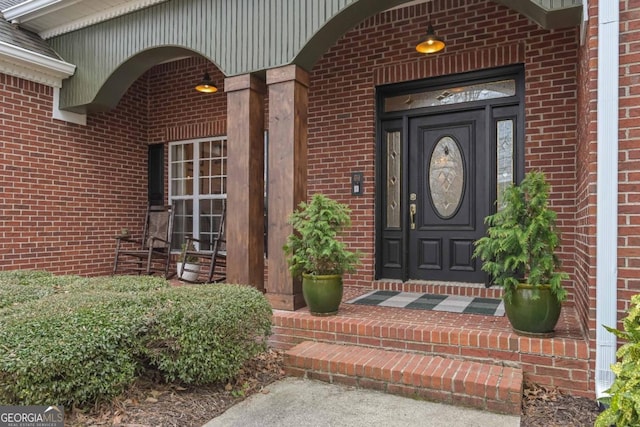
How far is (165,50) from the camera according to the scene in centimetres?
429

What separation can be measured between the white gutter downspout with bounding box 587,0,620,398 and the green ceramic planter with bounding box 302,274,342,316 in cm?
165

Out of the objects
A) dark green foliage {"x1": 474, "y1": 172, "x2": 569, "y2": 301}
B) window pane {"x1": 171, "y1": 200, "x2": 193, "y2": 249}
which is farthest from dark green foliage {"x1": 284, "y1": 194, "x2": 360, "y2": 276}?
window pane {"x1": 171, "y1": 200, "x2": 193, "y2": 249}

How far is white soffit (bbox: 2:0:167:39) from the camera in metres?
4.46

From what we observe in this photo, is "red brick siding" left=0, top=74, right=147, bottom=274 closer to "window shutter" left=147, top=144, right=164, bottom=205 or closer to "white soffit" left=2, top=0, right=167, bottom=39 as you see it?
"window shutter" left=147, top=144, right=164, bottom=205

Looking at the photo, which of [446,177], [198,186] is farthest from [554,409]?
[198,186]

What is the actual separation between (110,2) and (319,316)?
3.92 metres

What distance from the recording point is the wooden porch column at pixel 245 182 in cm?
365

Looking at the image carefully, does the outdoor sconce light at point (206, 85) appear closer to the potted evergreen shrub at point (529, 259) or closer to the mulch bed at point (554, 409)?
the potted evergreen shrub at point (529, 259)

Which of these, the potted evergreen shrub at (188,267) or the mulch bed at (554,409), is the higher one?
the potted evergreen shrub at (188,267)

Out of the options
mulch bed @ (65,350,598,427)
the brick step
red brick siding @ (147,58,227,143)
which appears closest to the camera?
mulch bed @ (65,350,598,427)

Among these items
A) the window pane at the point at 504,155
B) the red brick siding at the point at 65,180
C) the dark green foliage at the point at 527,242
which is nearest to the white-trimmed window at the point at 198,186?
the red brick siding at the point at 65,180

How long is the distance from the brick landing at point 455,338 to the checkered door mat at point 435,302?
180 mm

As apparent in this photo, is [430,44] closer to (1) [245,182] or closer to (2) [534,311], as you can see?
(1) [245,182]

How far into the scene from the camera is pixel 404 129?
4.48m
